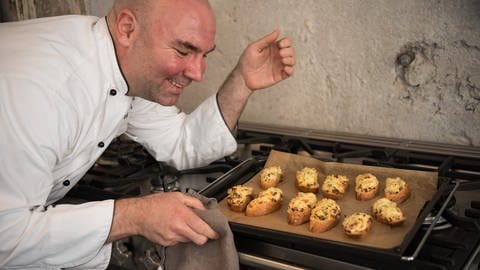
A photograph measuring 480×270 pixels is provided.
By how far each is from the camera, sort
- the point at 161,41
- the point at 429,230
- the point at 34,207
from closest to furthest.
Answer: the point at 429,230 < the point at 34,207 < the point at 161,41

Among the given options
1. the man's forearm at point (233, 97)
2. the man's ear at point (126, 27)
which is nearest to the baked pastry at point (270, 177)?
the man's forearm at point (233, 97)

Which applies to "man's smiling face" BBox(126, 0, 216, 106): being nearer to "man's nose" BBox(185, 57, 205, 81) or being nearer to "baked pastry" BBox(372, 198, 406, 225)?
"man's nose" BBox(185, 57, 205, 81)

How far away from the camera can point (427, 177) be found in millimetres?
1304

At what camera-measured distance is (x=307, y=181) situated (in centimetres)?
135

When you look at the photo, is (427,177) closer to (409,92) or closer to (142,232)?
(409,92)

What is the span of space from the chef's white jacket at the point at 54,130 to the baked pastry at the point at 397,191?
0.68 metres

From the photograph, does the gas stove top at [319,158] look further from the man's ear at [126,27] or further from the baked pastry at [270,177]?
the man's ear at [126,27]

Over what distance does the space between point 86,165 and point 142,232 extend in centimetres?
39

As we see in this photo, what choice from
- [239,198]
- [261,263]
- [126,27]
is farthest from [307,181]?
[126,27]

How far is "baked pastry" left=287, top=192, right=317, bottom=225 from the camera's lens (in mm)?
1204

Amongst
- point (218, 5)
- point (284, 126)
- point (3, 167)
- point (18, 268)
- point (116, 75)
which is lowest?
point (18, 268)

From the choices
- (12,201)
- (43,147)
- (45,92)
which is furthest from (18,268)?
(45,92)

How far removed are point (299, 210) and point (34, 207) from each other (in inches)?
24.2

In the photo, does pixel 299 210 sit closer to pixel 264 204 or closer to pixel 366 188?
pixel 264 204
